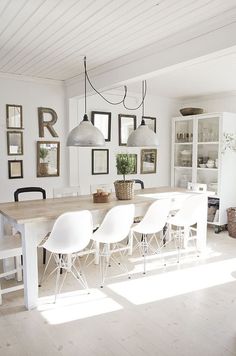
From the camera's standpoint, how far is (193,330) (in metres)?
2.43

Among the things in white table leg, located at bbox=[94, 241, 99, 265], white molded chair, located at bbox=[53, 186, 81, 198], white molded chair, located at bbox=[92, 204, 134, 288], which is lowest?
white table leg, located at bbox=[94, 241, 99, 265]

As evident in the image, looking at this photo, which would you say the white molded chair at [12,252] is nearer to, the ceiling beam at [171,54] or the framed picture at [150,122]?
the ceiling beam at [171,54]

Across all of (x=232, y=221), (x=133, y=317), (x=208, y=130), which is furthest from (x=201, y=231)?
(x=208, y=130)

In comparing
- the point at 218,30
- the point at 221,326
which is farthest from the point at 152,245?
the point at 218,30

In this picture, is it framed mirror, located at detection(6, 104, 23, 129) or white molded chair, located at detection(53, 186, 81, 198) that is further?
framed mirror, located at detection(6, 104, 23, 129)

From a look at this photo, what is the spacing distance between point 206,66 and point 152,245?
261 centimetres

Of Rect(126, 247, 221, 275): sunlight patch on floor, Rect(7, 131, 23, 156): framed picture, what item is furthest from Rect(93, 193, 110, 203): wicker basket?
Rect(7, 131, 23, 156): framed picture

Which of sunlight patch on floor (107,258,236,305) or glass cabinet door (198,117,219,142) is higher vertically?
glass cabinet door (198,117,219,142)

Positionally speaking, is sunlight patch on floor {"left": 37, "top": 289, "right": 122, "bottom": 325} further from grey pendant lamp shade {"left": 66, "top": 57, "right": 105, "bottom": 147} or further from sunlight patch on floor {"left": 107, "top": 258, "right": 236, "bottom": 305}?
grey pendant lamp shade {"left": 66, "top": 57, "right": 105, "bottom": 147}

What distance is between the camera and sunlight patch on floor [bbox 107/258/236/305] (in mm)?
3033

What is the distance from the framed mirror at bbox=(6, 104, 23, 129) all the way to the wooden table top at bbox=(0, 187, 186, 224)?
1479 millimetres

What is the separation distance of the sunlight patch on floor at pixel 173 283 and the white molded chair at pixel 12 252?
971 millimetres

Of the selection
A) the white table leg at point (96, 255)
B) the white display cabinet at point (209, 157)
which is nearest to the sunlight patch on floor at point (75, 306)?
the white table leg at point (96, 255)

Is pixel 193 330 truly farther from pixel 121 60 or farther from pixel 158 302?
pixel 121 60
